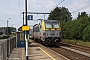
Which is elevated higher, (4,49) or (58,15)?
(58,15)

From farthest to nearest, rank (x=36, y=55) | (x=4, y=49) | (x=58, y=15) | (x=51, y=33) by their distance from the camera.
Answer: (x=58, y=15)
(x=51, y=33)
(x=36, y=55)
(x=4, y=49)

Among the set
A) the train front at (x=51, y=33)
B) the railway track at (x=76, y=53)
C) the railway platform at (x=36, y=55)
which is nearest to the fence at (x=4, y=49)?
the railway platform at (x=36, y=55)

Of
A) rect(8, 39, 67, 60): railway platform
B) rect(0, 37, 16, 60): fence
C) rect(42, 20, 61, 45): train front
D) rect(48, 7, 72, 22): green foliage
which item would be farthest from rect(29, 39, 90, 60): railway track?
rect(48, 7, 72, 22): green foliage

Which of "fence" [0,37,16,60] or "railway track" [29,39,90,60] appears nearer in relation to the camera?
"fence" [0,37,16,60]

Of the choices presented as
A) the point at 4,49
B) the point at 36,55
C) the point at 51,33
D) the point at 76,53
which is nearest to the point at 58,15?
the point at 51,33

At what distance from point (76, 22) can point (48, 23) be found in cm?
1908

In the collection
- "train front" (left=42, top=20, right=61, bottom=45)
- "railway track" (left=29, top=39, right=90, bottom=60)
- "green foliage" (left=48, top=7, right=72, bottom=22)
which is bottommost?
"railway track" (left=29, top=39, right=90, bottom=60)

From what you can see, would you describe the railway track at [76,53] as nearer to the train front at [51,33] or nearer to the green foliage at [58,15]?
the train front at [51,33]

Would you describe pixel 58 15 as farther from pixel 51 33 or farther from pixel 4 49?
pixel 4 49

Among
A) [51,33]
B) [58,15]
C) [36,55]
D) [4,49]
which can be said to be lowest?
[36,55]

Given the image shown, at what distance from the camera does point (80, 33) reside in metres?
47.2

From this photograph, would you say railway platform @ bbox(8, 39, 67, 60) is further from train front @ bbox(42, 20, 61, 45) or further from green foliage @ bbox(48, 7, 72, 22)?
green foliage @ bbox(48, 7, 72, 22)

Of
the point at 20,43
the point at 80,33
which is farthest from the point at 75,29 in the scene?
the point at 20,43

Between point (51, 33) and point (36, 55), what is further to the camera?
point (51, 33)
